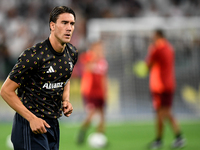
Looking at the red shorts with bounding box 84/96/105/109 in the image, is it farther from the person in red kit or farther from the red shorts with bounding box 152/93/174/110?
the red shorts with bounding box 152/93/174/110

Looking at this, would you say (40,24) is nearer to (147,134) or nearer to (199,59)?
(199,59)

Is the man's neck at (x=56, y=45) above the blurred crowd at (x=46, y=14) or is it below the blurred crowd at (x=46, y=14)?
below

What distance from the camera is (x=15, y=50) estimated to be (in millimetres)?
14125

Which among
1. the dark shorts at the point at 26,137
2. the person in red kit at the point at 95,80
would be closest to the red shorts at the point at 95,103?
the person in red kit at the point at 95,80

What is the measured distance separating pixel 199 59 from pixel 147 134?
15.1 feet

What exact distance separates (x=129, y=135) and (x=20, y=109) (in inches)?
256

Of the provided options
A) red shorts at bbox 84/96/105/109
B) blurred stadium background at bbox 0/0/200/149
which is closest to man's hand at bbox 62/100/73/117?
red shorts at bbox 84/96/105/109

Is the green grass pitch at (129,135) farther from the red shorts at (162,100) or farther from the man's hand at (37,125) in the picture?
the man's hand at (37,125)

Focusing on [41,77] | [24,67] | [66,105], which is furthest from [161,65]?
[24,67]

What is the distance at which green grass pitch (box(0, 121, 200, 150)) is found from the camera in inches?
319

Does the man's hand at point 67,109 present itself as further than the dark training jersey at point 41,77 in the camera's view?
Yes

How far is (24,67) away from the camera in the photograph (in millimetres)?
3393

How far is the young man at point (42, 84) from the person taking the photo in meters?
3.40

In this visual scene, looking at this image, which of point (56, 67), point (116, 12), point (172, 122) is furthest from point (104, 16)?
point (56, 67)
